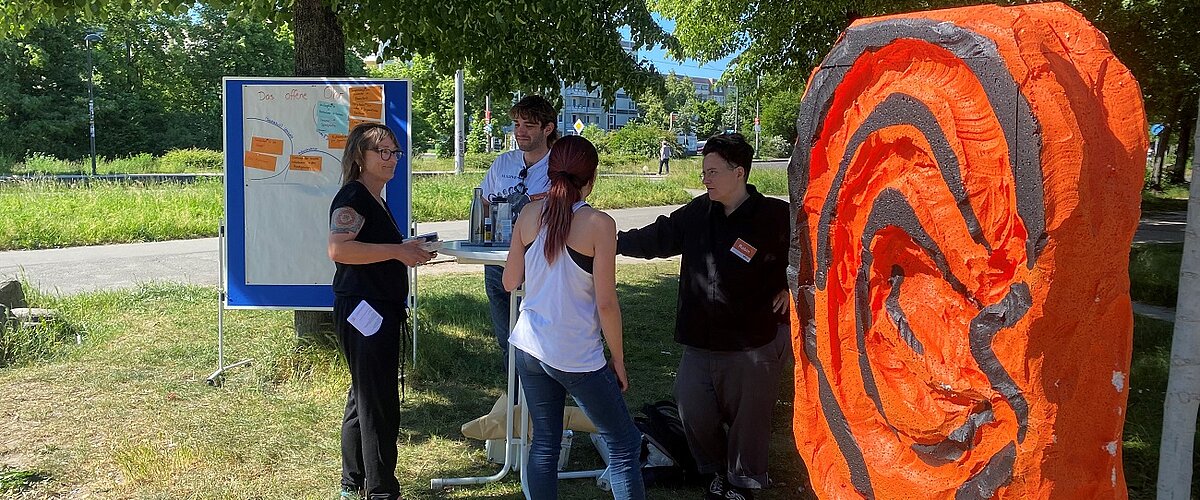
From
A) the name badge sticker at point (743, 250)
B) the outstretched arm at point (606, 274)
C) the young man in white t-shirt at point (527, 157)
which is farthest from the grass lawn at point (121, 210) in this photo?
the outstretched arm at point (606, 274)

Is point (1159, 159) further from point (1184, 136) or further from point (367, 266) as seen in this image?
point (367, 266)

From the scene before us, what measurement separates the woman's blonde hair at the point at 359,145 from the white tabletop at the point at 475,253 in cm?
49

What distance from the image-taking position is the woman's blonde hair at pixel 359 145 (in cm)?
354

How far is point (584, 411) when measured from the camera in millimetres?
3168

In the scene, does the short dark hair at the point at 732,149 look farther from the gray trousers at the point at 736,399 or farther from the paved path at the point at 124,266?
the paved path at the point at 124,266

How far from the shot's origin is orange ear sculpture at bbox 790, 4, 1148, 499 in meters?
1.99

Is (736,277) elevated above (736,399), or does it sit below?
above

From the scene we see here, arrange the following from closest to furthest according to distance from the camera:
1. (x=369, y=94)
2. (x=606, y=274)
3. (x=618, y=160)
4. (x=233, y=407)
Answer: (x=606, y=274)
(x=233, y=407)
(x=369, y=94)
(x=618, y=160)

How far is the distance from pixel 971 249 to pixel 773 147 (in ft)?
206

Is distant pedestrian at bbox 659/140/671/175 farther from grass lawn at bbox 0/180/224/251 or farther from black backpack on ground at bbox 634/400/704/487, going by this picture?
black backpack on ground at bbox 634/400/704/487

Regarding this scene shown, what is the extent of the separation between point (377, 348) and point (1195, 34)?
10.1 m

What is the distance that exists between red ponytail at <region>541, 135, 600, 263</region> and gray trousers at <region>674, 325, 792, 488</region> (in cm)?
115

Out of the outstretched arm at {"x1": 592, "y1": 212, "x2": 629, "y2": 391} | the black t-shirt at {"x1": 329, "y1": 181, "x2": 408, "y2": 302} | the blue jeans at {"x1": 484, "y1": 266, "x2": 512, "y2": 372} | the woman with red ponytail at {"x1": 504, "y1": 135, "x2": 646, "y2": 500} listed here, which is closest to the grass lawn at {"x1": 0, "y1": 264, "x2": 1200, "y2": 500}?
the blue jeans at {"x1": 484, "y1": 266, "x2": 512, "y2": 372}

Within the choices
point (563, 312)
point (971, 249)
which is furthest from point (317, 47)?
point (971, 249)
